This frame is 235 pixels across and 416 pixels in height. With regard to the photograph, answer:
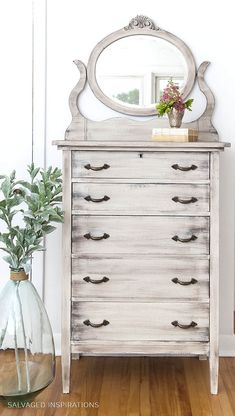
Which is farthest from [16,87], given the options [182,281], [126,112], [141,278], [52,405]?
[52,405]

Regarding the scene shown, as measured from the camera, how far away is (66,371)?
2518 millimetres

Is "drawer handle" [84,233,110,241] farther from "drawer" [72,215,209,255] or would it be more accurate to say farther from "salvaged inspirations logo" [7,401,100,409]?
"salvaged inspirations logo" [7,401,100,409]

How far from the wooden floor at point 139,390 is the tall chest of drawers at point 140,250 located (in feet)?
0.65

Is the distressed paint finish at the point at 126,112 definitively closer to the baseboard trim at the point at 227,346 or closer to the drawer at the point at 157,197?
the drawer at the point at 157,197

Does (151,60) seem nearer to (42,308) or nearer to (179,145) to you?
(179,145)

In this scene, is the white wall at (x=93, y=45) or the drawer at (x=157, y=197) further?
the white wall at (x=93, y=45)

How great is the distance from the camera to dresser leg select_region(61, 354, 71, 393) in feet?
8.21

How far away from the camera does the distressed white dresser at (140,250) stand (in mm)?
2445

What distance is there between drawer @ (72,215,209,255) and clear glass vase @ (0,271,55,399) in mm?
320

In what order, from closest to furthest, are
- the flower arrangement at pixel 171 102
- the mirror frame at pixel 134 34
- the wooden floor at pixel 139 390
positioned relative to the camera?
the wooden floor at pixel 139 390 → the flower arrangement at pixel 171 102 → the mirror frame at pixel 134 34

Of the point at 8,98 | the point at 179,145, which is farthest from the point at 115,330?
the point at 8,98

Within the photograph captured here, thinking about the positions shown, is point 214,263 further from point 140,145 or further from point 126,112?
point 126,112

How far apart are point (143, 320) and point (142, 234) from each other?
0.37 metres

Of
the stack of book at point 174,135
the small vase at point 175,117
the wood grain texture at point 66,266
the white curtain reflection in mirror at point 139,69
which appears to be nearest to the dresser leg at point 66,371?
the wood grain texture at point 66,266
